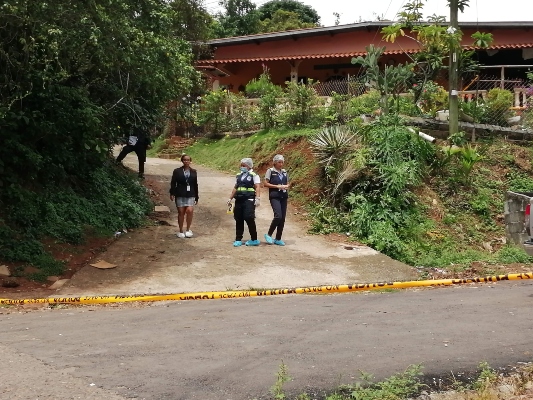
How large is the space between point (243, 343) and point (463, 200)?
8.98 metres

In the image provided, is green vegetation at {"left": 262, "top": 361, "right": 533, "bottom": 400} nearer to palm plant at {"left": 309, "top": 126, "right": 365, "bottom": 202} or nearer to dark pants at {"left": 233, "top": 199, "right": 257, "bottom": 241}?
dark pants at {"left": 233, "top": 199, "right": 257, "bottom": 241}

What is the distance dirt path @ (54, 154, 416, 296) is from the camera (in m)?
10.0

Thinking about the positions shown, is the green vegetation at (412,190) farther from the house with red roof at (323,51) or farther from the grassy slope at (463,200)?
the house with red roof at (323,51)

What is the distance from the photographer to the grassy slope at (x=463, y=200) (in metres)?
12.0

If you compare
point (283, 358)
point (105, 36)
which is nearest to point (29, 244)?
point (105, 36)

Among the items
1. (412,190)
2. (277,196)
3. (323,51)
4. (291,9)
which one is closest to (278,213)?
(277,196)

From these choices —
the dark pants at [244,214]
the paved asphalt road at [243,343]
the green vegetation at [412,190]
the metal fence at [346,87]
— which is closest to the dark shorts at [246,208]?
the dark pants at [244,214]

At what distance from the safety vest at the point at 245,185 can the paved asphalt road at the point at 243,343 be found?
296 cm

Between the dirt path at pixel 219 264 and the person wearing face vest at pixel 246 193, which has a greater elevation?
the person wearing face vest at pixel 246 193

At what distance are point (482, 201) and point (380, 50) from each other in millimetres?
4178

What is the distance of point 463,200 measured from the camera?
47.2ft

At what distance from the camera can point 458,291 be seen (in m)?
9.59

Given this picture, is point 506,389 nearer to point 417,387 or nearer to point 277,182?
point 417,387

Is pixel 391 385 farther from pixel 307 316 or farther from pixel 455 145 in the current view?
pixel 455 145
